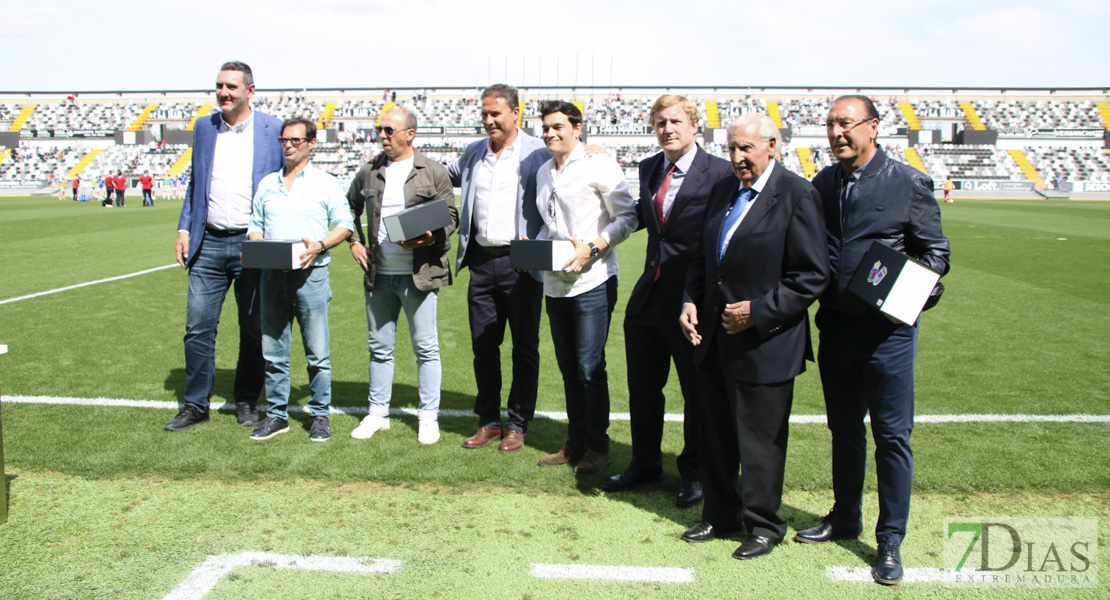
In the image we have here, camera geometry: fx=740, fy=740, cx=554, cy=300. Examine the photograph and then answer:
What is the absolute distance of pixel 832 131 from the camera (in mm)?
3225

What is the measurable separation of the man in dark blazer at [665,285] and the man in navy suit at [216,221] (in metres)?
2.70

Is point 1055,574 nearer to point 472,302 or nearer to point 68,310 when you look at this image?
point 472,302

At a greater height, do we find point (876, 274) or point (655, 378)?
point (876, 274)

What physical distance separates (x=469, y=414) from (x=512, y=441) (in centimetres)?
87

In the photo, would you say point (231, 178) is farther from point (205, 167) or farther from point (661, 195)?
point (661, 195)

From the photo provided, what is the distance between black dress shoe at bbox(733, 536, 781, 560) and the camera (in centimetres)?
328

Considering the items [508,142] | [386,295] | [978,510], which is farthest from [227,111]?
[978,510]

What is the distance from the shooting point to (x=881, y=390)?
10.5 feet

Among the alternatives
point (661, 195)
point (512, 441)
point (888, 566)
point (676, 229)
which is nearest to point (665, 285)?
point (676, 229)

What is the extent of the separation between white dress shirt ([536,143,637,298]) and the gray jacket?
0.79m

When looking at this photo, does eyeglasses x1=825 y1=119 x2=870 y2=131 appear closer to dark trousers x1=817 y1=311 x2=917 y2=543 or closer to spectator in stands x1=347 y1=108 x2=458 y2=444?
dark trousers x1=817 y1=311 x2=917 y2=543

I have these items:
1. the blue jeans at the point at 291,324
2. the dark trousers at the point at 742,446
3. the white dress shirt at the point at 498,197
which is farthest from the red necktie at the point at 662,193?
the blue jeans at the point at 291,324

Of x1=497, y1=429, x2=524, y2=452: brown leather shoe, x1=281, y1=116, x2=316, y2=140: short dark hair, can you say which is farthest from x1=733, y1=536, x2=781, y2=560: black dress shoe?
x1=281, y1=116, x2=316, y2=140: short dark hair

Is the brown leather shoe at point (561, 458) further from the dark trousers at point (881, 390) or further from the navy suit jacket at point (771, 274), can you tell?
the dark trousers at point (881, 390)
